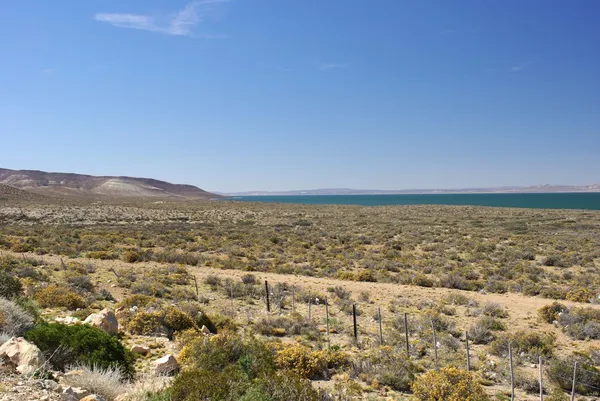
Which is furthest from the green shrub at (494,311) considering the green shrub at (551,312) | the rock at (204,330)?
the rock at (204,330)

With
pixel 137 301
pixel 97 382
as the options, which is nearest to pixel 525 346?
pixel 97 382

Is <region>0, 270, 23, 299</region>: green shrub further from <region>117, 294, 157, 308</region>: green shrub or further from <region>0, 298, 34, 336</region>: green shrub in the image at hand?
<region>117, 294, 157, 308</region>: green shrub

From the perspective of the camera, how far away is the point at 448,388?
7965 mm

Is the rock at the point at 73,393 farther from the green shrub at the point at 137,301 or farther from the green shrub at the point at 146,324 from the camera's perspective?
the green shrub at the point at 137,301

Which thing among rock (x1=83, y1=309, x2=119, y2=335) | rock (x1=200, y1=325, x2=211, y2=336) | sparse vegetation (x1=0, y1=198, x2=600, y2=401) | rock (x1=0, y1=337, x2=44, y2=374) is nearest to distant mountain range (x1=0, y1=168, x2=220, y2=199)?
sparse vegetation (x1=0, y1=198, x2=600, y2=401)

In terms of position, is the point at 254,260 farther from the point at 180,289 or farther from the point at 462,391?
the point at 462,391

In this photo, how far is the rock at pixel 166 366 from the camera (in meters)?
8.45

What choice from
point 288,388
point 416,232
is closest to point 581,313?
point 288,388

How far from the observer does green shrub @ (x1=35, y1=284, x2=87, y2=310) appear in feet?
44.8

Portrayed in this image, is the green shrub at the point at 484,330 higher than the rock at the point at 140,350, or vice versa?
the rock at the point at 140,350

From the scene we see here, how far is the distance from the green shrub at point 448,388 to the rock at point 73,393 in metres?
6.27

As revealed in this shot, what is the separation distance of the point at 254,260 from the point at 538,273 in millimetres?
18602

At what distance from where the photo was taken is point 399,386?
9.11m

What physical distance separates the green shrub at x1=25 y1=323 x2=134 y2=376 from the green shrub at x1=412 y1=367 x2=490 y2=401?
619 centimetres
